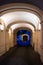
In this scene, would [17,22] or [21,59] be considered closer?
[21,59]

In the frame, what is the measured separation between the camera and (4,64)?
1019 centimetres

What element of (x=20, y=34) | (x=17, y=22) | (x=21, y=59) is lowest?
(x=21, y=59)

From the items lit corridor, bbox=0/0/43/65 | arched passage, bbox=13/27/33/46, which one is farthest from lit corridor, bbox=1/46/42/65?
arched passage, bbox=13/27/33/46

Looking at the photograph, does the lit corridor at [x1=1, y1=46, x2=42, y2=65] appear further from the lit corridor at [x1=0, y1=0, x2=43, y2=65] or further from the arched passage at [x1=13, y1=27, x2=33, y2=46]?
the arched passage at [x1=13, y1=27, x2=33, y2=46]

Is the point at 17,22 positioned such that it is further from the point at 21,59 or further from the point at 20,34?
the point at 20,34

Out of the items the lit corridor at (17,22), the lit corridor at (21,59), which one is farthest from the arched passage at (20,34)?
the lit corridor at (21,59)

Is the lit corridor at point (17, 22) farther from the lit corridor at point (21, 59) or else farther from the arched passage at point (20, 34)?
the arched passage at point (20, 34)

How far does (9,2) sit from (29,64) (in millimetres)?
4217

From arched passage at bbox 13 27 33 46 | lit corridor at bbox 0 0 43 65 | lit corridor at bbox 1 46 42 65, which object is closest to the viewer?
lit corridor at bbox 1 46 42 65

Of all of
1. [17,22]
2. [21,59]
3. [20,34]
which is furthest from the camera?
[20,34]

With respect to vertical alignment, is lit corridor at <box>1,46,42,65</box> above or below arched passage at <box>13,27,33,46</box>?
below

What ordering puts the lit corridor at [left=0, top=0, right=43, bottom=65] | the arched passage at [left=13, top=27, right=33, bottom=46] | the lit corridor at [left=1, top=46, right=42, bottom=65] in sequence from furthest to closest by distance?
the arched passage at [left=13, top=27, right=33, bottom=46] < the lit corridor at [left=0, top=0, right=43, bottom=65] < the lit corridor at [left=1, top=46, right=42, bottom=65]

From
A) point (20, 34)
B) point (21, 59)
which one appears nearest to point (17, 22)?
point (21, 59)

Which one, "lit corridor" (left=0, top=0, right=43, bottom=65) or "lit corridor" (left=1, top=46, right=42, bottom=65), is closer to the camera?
"lit corridor" (left=1, top=46, right=42, bottom=65)
